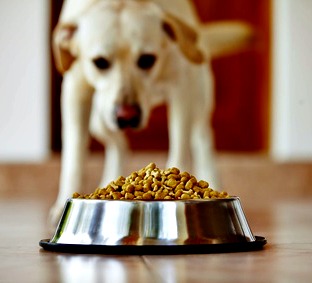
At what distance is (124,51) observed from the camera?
263cm

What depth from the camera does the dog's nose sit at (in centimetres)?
257

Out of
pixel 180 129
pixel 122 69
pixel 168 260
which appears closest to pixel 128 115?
pixel 122 69

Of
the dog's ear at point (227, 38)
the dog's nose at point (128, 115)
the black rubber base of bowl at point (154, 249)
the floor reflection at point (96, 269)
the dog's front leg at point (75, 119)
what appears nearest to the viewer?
the floor reflection at point (96, 269)

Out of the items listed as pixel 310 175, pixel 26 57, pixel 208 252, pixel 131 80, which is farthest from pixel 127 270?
pixel 26 57

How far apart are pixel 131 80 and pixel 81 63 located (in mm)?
164

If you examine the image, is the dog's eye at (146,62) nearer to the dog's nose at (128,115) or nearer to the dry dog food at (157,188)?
the dog's nose at (128,115)

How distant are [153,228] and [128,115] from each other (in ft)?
3.53

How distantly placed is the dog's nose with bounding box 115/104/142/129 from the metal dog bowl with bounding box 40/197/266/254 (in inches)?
39.7

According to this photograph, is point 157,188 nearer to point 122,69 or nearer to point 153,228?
point 153,228

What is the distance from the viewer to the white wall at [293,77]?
5.39 m

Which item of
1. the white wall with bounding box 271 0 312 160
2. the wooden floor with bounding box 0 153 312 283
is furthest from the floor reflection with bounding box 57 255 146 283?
the white wall with bounding box 271 0 312 160

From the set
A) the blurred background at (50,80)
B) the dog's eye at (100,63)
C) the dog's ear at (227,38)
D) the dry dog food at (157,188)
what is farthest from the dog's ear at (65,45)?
the blurred background at (50,80)

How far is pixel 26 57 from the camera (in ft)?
17.9

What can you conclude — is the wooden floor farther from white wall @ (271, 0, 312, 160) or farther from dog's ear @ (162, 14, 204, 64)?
white wall @ (271, 0, 312, 160)
